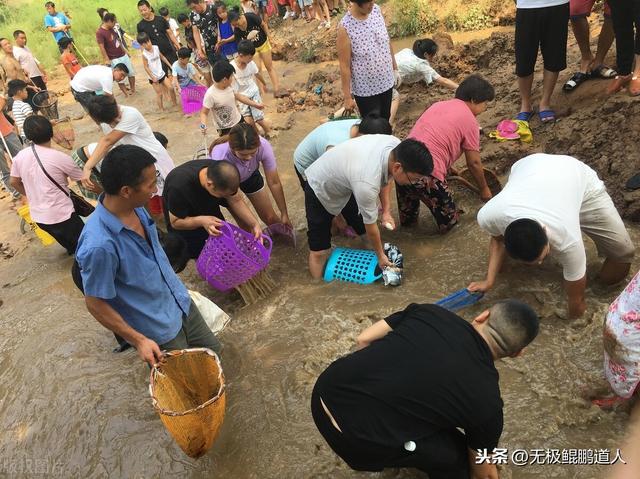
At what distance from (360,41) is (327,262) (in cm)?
216

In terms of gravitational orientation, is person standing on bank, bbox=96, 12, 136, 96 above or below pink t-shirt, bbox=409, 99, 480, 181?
above

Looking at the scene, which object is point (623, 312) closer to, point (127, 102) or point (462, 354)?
point (462, 354)

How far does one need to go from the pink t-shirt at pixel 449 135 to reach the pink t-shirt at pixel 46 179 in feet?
10.6

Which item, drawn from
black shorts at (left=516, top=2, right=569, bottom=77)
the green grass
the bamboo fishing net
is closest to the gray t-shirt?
the bamboo fishing net

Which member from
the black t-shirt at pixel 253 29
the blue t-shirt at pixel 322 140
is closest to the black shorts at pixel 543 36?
the blue t-shirt at pixel 322 140

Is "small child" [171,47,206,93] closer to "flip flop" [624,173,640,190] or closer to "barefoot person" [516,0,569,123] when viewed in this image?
"barefoot person" [516,0,569,123]

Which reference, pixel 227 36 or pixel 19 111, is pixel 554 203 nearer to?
pixel 19 111

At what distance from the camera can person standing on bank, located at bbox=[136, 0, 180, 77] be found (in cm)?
916

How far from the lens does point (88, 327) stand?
167 inches

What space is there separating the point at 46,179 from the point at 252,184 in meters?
1.91

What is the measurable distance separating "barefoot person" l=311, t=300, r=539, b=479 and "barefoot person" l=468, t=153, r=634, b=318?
2.25 ft

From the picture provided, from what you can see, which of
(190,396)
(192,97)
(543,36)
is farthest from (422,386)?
(192,97)

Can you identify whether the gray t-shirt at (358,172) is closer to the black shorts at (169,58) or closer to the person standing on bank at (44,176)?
the person standing on bank at (44,176)

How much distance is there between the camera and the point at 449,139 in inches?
155
